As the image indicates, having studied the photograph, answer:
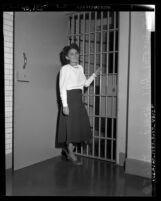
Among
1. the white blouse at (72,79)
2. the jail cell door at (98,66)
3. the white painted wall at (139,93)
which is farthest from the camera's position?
the jail cell door at (98,66)

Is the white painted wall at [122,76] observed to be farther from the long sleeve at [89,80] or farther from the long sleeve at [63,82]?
the long sleeve at [63,82]

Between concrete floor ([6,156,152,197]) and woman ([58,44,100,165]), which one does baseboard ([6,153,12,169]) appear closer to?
concrete floor ([6,156,152,197])

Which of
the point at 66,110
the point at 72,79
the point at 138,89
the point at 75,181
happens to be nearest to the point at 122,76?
the point at 138,89

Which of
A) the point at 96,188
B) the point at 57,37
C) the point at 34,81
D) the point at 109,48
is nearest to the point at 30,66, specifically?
the point at 34,81

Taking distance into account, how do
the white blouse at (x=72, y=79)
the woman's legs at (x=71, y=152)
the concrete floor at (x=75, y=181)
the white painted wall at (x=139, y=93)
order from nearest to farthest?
the concrete floor at (x=75, y=181) → the white painted wall at (x=139, y=93) → the white blouse at (x=72, y=79) → the woman's legs at (x=71, y=152)

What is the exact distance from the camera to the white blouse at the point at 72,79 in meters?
1.65

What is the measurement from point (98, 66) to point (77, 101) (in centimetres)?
35

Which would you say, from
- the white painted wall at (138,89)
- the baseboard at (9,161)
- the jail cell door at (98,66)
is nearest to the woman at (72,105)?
the jail cell door at (98,66)

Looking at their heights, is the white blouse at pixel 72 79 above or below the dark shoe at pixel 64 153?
above

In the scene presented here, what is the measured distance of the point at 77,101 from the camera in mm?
1762

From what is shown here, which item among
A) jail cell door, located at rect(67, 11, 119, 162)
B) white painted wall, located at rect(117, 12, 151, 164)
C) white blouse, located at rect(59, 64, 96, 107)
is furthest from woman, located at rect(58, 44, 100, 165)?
white painted wall, located at rect(117, 12, 151, 164)

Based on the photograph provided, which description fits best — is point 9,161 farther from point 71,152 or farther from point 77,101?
A: point 77,101

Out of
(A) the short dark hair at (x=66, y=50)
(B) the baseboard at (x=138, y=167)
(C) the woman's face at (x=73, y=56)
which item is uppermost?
(A) the short dark hair at (x=66, y=50)

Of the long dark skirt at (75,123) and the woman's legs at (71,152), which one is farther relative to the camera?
the woman's legs at (71,152)
